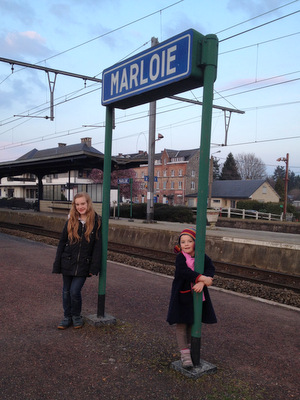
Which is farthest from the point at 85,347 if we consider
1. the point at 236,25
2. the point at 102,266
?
the point at 236,25

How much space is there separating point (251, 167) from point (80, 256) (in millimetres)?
83562

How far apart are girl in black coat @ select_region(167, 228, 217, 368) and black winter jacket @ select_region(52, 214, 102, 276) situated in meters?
1.21

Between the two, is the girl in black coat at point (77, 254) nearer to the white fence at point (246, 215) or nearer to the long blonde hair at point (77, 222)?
the long blonde hair at point (77, 222)

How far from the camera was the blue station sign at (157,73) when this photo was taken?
331cm

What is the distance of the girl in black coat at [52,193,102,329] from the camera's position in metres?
4.11

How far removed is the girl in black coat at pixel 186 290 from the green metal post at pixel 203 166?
Result: 0.22ft

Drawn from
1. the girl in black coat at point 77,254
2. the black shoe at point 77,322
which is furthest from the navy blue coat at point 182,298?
the black shoe at point 77,322

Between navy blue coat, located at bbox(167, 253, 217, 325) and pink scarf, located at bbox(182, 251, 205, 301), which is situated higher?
pink scarf, located at bbox(182, 251, 205, 301)

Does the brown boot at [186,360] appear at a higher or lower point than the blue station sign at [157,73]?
lower

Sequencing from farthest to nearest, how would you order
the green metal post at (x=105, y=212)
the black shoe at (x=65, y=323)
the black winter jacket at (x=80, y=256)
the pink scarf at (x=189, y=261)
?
the green metal post at (x=105, y=212) → the black shoe at (x=65, y=323) → the black winter jacket at (x=80, y=256) → the pink scarf at (x=189, y=261)

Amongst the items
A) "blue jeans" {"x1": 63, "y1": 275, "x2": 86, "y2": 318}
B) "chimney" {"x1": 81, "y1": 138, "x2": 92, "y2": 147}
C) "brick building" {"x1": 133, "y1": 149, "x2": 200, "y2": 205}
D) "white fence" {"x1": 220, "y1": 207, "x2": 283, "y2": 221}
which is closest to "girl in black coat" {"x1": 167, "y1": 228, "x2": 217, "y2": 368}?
"blue jeans" {"x1": 63, "y1": 275, "x2": 86, "y2": 318}

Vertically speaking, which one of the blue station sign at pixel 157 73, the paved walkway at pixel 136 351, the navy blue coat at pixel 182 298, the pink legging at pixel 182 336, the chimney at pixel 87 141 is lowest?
the paved walkway at pixel 136 351

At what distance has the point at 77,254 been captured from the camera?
4.12m

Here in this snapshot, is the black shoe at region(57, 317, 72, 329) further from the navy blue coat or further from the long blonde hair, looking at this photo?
the navy blue coat
